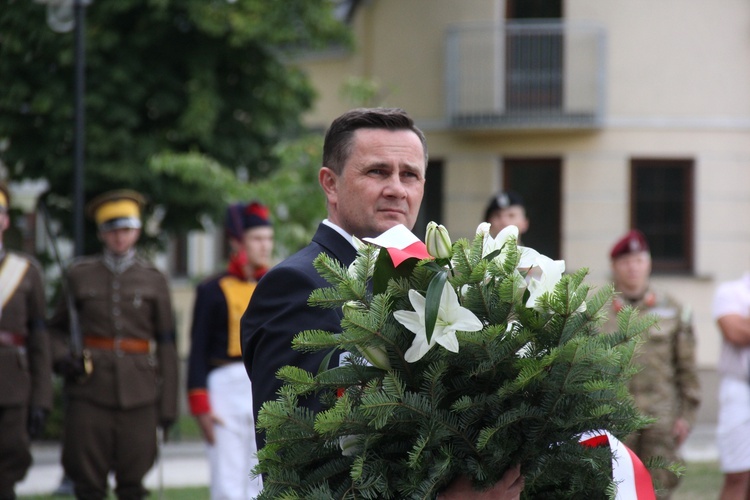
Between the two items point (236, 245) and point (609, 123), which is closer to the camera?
point (236, 245)

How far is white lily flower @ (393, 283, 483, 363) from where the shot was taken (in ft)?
9.52

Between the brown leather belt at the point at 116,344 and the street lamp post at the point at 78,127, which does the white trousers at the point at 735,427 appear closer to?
the brown leather belt at the point at 116,344

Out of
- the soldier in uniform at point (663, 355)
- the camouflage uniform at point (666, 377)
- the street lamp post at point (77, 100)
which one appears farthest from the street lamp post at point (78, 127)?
the camouflage uniform at point (666, 377)

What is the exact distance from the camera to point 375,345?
296cm

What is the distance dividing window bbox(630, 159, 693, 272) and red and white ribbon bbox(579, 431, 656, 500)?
17.0 meters

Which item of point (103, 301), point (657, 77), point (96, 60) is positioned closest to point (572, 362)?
point (103, 301)

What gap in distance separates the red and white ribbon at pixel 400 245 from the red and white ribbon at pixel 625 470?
591mm

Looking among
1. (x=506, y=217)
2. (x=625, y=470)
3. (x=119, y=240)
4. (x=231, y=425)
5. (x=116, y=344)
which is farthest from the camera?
(x=119, y=240)

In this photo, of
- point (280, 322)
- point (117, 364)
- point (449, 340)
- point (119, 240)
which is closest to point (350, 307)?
point (449, 340)

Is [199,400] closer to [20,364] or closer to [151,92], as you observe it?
[20,364]

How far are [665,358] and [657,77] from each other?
11.7 m

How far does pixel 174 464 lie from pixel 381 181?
11361mm

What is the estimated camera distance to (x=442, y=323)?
2922 mm

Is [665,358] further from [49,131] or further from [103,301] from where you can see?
[49,131]
